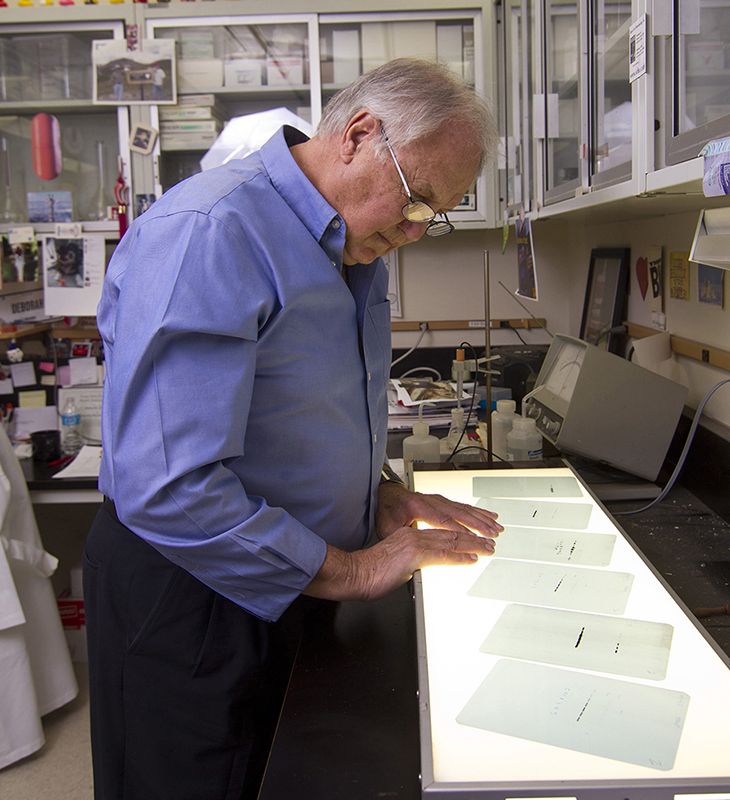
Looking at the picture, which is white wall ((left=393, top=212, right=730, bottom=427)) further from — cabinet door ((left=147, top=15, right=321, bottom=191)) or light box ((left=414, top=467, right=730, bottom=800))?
light box ((left=414, top=467, right=730, bottom=800))

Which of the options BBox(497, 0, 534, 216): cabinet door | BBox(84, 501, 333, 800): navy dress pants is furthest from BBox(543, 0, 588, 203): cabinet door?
BBox(84, 501, 333, 800): navy dress pants

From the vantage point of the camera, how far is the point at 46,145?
2648 mm

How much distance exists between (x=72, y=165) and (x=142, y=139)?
321 millimetres

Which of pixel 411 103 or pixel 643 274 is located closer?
pixel 411 103

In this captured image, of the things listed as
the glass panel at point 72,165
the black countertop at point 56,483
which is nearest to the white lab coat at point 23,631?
the black countertop at point 56,483

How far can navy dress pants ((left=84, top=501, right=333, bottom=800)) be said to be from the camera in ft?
3.57

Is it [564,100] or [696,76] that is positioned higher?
[564,100]

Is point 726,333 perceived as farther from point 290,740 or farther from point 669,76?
point 290,740

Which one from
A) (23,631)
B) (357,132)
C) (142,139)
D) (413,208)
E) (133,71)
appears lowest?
(23,631)

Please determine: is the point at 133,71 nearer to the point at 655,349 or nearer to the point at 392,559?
the point at 655,349

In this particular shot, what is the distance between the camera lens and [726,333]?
1574mm

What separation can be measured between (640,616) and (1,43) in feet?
9.44

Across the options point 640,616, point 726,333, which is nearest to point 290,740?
point 640,616

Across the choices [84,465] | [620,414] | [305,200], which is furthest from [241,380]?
[84,465]
